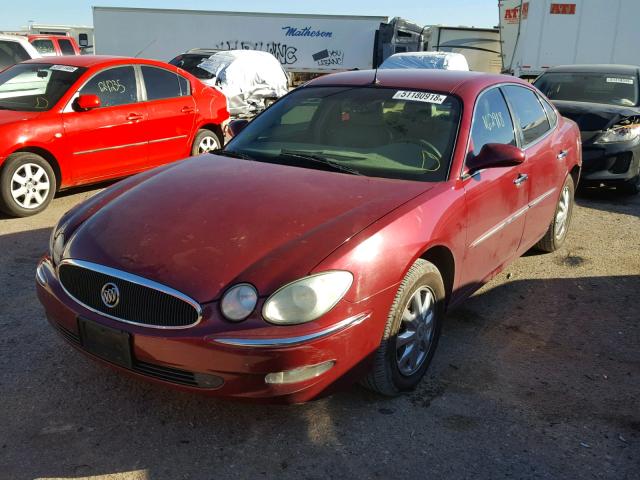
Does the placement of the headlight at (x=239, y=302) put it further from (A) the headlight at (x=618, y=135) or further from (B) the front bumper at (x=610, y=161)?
(A) the headlight at (x=618, y=135)

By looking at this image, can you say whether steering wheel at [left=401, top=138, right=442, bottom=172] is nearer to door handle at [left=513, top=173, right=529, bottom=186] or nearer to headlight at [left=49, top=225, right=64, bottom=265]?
door handle at [left=513, top=173, right=529, bottom=186]

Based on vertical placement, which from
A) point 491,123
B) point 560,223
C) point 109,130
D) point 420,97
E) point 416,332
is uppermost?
point 420,97

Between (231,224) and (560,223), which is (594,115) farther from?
(231,224)

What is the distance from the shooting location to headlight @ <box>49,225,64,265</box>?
3.15 meters

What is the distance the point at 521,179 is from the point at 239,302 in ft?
7.73

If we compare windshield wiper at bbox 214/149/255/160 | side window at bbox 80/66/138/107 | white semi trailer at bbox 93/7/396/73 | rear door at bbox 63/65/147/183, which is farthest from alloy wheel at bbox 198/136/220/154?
white semi trailer at bbox 93/7/396/73

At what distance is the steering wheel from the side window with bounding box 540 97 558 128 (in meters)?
1.85

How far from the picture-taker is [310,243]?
2.81 metres

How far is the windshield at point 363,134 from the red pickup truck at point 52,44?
14401 millimetres

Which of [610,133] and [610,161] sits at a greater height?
[610,133]

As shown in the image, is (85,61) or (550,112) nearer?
(550,112)

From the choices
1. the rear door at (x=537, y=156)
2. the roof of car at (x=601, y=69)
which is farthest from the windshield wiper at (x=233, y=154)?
the roof of car at (x=601, y=69)

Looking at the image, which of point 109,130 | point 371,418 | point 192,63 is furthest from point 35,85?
point 192,63

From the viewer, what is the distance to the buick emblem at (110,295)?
2.76 meters
